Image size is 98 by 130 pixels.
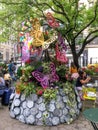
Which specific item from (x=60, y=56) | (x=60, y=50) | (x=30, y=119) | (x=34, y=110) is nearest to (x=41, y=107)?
(x=34, y=110)

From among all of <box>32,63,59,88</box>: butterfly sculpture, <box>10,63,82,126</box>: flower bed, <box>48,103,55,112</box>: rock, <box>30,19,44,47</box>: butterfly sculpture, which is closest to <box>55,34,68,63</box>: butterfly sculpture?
<box>10,63,82,126</box>: flower bed

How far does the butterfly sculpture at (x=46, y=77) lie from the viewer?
6398mm

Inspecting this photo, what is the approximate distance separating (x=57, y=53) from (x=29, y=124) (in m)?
2.37

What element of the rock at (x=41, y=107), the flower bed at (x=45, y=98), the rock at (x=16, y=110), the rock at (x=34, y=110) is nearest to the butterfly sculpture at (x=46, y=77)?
the flower bed at (x=45, y=98)

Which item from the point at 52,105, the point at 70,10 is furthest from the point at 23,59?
the point at 70,10

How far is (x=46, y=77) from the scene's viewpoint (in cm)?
646

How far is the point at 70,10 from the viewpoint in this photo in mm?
10344

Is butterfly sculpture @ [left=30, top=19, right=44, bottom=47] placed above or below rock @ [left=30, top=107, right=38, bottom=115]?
above

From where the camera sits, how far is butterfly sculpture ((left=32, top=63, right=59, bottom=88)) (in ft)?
21.0

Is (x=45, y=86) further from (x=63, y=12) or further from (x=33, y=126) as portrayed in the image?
(x=63, y=12)

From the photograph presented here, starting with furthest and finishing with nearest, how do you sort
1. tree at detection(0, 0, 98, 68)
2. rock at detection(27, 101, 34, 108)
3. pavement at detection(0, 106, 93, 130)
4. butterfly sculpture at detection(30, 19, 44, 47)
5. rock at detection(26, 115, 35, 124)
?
tree at detection(0, 0, 98, 68)
butterfly sculpture at detection(30, 19, 44, 47)
rock at detection(27, 101, 34, 108)
rock at detection(26, 115, 35, 124)
pavement at detection(0, 106, 93, 130)

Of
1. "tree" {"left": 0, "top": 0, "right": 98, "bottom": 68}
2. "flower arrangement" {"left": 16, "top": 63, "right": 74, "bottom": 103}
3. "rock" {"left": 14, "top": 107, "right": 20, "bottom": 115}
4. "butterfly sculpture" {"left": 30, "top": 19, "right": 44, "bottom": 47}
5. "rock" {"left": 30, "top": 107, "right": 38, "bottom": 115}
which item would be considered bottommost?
"rock" {"left": 14, "top": 107, "right": 20, "bottom": 115}

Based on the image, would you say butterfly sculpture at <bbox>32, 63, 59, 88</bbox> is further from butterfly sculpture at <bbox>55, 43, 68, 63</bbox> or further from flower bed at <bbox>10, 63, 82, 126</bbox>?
butterfly sculpture at <bbox>55, 43, 68, 63</bbox>

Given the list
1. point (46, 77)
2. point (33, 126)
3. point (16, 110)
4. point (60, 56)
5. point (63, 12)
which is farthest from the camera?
point (63, 12)
